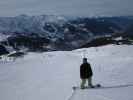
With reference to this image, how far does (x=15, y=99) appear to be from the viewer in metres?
14.2

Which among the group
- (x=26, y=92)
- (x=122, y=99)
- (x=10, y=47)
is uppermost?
(x=122, y=99)

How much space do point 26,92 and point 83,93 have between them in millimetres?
4333

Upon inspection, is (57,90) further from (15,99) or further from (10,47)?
(10,47)

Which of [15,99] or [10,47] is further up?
[15,99]

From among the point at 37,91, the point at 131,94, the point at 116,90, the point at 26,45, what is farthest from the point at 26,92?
→ the point at 26,45

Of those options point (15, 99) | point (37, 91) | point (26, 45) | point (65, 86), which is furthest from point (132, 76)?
point (26, 45)

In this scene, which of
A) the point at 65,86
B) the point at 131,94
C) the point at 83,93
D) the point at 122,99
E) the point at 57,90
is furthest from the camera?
the point at 65,86

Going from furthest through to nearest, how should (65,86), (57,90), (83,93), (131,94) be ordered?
1. (65,86)
2. (57,90)
3. (83,93)
4. (131,94)

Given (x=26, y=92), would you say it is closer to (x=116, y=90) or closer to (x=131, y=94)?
(x=116, y=90)

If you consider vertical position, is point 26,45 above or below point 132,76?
below

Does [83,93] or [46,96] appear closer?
[83,93]

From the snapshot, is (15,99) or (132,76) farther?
(132,76)

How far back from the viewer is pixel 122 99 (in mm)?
10281

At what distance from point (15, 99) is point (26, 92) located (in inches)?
58.1
